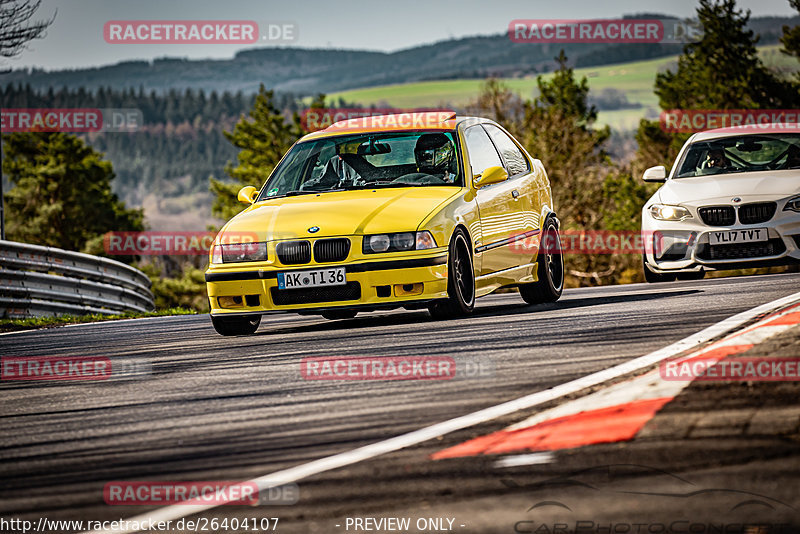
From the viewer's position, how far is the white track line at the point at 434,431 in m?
3.99

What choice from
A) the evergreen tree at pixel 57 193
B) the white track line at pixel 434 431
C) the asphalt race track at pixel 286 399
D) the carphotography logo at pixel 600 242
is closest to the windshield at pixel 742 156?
the asphalt race track at pixel 286 399

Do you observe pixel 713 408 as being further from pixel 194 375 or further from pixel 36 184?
pixel 36 184

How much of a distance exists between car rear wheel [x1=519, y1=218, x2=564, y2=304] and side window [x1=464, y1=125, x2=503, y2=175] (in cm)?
100

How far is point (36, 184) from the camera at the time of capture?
7331 centimetres

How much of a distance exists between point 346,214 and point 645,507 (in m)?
6.50

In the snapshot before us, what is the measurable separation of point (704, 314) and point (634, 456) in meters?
4.85

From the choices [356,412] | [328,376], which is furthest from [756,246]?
[356,412]

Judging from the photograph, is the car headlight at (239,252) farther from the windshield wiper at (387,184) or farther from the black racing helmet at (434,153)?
the black racing helmet at (434,153)

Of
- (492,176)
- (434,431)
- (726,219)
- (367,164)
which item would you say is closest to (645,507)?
(434,431)

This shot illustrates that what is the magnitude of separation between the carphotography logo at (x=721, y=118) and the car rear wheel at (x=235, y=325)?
34924 mm

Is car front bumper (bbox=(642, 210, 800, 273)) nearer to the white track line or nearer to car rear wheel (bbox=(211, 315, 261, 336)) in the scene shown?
car rear wheel (bbox=(211, 315, 261, 336))

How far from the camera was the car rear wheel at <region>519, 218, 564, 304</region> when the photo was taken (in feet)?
38.9

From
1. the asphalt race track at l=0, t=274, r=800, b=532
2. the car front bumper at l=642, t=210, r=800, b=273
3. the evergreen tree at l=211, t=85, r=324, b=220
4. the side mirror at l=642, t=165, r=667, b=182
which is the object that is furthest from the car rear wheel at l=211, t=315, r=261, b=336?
the evergreen tree at l=211, t=85, r=324, b=220

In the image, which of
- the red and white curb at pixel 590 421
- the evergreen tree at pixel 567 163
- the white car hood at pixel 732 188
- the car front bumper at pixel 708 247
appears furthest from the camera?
the evergreen tree at pixel 567 163
